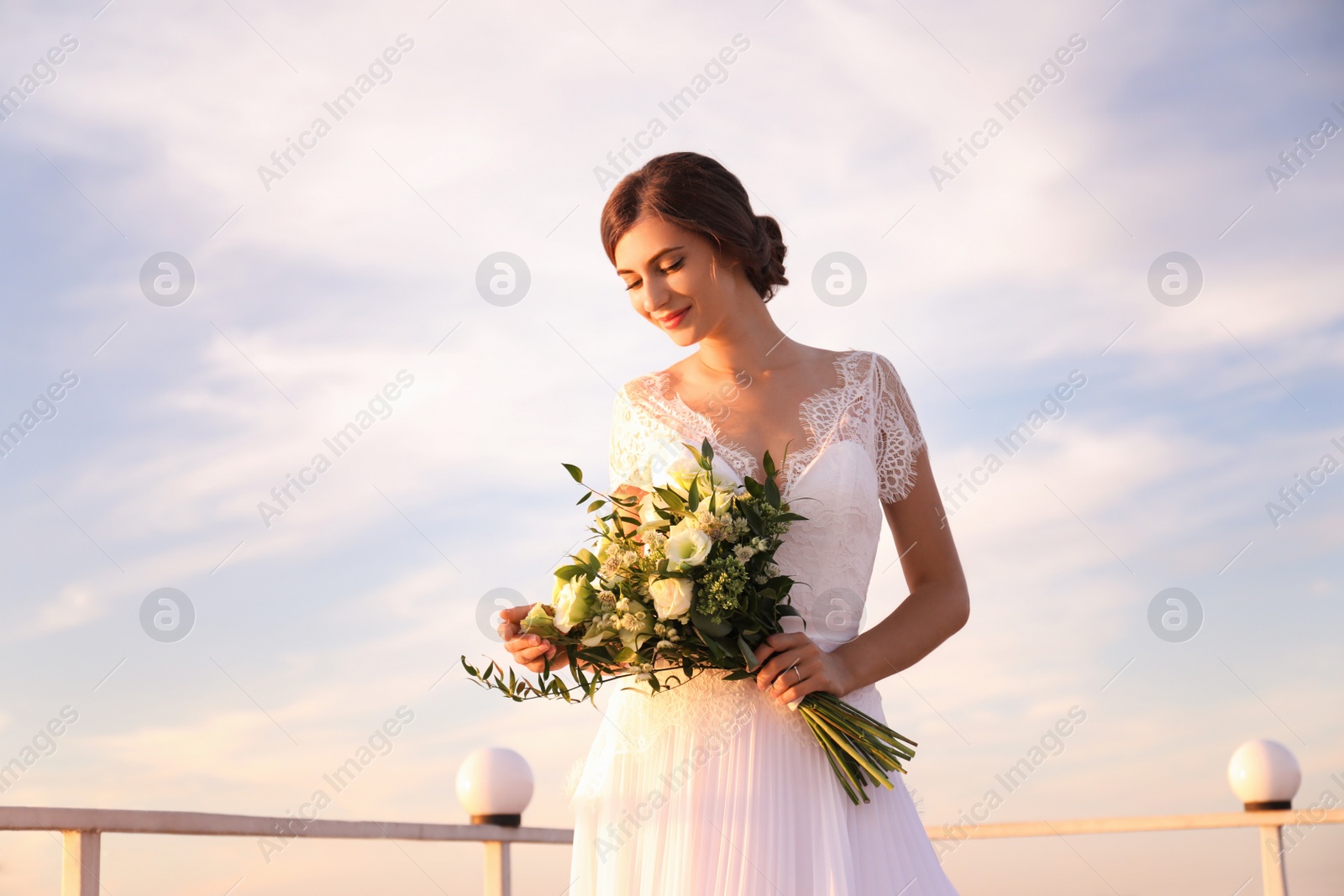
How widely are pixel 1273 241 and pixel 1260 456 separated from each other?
137cm

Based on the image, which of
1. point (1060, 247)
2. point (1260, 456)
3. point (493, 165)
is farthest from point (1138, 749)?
point (493, 165)

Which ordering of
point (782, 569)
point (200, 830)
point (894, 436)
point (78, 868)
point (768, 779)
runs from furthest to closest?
point (200, 830)
point (78, 868)
point (894, 436)
point (782, 569)
point (768, 779)

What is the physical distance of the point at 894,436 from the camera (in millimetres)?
2600

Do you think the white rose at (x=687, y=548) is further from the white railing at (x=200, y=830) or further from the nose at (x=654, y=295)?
the white railing at (x=200, y=830)

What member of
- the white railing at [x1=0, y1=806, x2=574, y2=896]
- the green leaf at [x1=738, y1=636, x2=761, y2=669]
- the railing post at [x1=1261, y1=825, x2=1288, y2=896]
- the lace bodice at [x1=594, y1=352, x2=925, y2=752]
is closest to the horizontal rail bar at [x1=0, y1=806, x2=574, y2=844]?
the white railing at [x1=0, y1=806, x2=574, y2=896]

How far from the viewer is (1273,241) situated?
6.88 meters

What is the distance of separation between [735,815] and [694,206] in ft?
4.46

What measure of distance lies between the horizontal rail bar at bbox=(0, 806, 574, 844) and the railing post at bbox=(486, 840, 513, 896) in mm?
31

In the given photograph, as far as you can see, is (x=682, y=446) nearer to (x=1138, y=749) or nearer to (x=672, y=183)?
(x=672, y=183)

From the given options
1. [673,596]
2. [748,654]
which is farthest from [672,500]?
[748,654]

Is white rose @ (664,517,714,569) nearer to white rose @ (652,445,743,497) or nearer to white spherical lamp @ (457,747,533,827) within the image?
white rose @ (652,445,743,497)

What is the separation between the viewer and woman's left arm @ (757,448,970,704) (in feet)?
6.86

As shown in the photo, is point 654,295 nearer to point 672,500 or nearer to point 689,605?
point 672,500

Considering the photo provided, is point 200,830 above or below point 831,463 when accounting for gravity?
below
